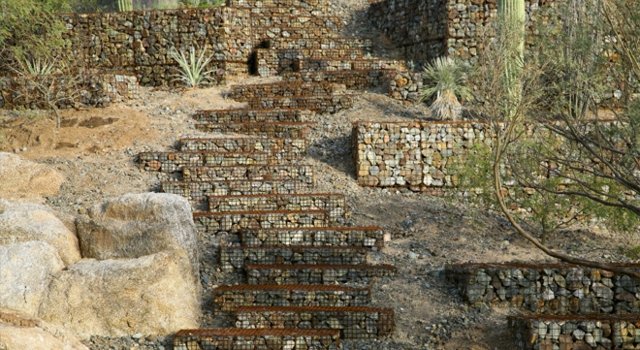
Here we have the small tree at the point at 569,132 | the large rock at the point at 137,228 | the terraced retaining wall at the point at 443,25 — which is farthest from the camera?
the terraced retaining wall at the point at 443,25

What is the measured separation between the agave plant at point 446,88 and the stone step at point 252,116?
2429mm

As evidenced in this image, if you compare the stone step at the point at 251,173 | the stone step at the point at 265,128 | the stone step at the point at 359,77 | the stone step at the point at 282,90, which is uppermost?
the stone step at the point at 359,77

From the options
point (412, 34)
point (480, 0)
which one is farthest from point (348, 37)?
point (480, 0)

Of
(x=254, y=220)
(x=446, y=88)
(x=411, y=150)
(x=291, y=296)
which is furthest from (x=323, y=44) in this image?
(x=291, y=296)

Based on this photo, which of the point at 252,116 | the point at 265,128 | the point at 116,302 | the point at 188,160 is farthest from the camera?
the point at 252,116

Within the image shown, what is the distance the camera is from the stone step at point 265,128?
53.6ft

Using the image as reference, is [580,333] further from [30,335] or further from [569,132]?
[30,335]

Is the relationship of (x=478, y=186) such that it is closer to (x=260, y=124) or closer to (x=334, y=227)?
(x=334, y=227)

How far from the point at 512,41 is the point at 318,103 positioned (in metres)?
4.52

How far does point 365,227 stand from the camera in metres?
12.7

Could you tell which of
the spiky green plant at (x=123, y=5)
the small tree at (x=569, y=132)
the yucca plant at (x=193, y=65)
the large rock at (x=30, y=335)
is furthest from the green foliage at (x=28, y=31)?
the large rock at (x=30, y=335)

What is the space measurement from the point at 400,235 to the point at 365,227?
0.80m

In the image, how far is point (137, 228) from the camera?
36.4ft

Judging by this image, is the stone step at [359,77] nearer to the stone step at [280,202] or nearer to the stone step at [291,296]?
the stone step at [280,202]
